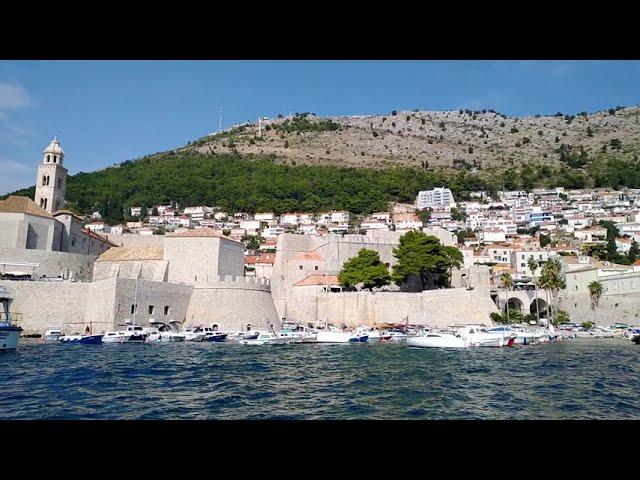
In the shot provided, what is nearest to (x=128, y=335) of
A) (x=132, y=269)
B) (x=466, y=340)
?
(x=132, y=269)

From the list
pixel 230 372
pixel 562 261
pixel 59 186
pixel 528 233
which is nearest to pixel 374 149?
pixel 528 233

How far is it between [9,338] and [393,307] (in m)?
19.0

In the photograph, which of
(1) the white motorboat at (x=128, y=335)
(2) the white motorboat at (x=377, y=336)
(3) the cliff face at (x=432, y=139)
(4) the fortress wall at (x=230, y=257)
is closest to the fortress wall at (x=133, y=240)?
(4) the fortress wall at (x=230, y=257)

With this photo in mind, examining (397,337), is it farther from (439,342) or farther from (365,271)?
(365,271)

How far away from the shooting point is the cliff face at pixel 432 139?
91.0m

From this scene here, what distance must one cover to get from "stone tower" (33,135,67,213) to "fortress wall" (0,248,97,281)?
26.2 feet

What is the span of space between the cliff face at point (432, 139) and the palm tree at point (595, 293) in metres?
59.9

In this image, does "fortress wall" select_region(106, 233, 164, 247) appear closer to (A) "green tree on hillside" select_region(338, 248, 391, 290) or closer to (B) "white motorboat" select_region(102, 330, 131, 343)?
(A) "green tree on hillside" select_region(338, 248, 391, 290)

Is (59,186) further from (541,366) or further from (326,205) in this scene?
(326,205)

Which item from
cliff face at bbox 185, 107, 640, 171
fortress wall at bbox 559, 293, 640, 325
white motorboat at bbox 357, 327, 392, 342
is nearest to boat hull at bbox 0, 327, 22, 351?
white motorboat at bbox 357, 327, 392, 342

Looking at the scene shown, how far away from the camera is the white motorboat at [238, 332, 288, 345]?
891 inches

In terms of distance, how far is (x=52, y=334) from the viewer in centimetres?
2297

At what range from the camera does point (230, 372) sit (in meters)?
12.6
